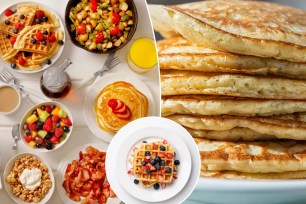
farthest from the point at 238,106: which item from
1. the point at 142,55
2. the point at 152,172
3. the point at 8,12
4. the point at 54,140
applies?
the point at 8,12

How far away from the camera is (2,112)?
0.85 meters

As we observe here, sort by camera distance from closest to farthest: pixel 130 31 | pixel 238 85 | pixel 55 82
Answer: pixel 238 85
pixel 55 82
pixel 130 31

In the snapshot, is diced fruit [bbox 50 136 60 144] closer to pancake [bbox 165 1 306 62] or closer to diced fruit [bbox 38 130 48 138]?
diced fruit [bbox 38 130 48 138]

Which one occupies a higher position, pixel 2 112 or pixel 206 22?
pixel 206 22

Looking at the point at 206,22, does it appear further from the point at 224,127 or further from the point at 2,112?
the point at 2,112

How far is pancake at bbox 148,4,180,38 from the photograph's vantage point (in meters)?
0.64

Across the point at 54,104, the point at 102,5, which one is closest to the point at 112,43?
the point at 102,5

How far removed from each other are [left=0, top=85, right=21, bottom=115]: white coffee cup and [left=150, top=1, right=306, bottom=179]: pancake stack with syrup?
34 centimetres

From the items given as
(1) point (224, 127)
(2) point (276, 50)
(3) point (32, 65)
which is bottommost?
(3) point (32, 65)

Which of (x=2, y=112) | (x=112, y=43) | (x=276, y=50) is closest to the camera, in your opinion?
(x=276, y=50)

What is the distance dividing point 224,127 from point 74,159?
14.8 inches

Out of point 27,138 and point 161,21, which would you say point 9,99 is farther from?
point 161,21

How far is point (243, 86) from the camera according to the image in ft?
1.95

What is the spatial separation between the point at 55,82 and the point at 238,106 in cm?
38
